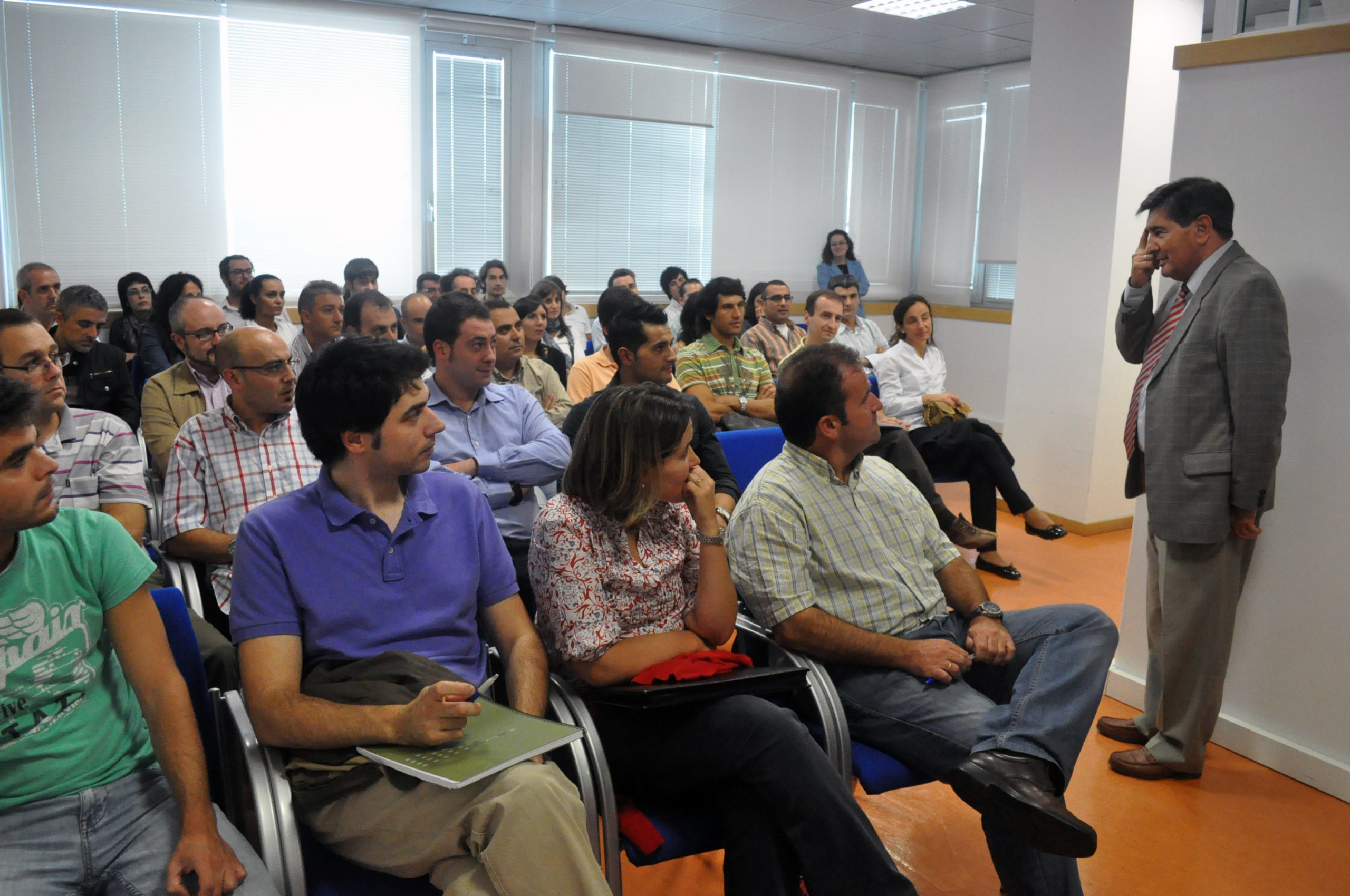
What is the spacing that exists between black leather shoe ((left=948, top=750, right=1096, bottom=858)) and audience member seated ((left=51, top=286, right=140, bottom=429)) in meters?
4.17

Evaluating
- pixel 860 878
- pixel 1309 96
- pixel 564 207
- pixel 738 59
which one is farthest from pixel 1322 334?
pixel 738 59

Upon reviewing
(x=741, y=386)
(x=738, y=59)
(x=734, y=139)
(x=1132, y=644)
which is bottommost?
(x=1132, y=644)

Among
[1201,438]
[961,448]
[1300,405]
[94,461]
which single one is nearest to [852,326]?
[961,448]

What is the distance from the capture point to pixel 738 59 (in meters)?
8.74

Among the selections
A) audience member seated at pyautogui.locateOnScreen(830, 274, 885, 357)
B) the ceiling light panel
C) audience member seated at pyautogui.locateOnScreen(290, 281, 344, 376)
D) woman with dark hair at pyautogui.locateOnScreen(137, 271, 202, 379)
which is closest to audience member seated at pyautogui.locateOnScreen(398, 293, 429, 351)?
audience member seated at pyautogui.locateOnScreen(290, 281, 344, 376)

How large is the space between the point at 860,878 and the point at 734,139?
7987 mm

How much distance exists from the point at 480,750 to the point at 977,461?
377 cm

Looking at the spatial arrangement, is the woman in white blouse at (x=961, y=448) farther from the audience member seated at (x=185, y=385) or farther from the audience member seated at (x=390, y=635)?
the audience member seated at (x=390, y=635)

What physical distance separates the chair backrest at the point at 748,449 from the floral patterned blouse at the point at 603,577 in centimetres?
107

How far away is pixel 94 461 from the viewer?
2.41 metres

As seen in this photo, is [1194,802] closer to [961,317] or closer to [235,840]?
[235,840]

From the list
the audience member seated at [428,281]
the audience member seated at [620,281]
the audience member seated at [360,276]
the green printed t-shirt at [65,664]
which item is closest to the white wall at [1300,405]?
the green printed t-shirt at [65,664]

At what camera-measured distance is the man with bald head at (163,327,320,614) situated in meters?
2.43

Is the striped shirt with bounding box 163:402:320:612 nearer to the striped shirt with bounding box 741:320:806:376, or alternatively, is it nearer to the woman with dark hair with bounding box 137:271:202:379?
the woman with dark hair with bounding box 137:271:202:379
